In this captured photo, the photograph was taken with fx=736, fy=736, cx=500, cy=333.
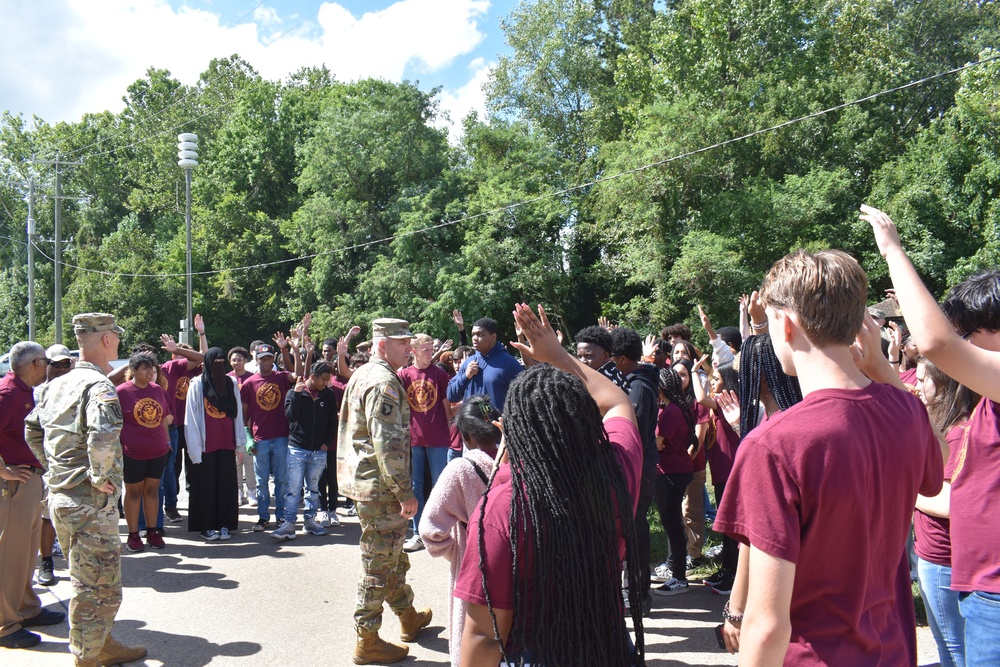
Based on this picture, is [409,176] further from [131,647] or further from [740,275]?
[131,647]

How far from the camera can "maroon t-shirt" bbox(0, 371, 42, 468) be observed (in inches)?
229

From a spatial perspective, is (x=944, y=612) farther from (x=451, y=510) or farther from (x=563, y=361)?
(x=451, y=510)

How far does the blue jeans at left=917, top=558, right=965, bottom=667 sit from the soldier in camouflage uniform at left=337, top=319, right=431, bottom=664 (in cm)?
305

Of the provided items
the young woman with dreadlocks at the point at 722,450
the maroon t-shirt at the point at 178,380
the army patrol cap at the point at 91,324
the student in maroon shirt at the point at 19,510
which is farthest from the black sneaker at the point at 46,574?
the young woman with dreadlocks at the point at 722,450

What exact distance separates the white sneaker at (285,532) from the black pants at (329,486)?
1.01 metres

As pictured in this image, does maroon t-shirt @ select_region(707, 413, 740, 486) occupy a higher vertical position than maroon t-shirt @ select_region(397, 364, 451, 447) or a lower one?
lower

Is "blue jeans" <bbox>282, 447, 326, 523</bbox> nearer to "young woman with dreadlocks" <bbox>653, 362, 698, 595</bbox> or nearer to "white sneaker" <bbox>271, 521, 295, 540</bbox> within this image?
"white sneaker" <bbox>271, 521, 295, 540</bbox>

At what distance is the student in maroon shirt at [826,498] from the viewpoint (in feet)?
5.81

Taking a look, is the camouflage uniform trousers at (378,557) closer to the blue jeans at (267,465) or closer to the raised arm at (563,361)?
the raised arm at (563,361)

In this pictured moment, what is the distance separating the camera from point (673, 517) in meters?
6.18

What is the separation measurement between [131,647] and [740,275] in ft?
68.4

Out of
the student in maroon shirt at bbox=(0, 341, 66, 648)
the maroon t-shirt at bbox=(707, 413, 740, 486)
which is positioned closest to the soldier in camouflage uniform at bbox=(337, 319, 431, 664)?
the student in maroon shirt at bbox=(0, 341, 66, 648)

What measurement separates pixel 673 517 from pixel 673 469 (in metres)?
0.40

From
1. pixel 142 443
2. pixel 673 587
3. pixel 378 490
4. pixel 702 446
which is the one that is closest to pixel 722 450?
pixel 702 446
